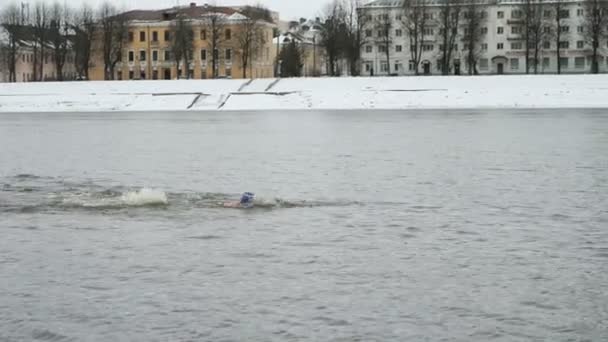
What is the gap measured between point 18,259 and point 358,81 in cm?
8737

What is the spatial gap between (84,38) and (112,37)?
24.8 feet

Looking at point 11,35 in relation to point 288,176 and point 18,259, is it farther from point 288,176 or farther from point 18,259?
point 18,259

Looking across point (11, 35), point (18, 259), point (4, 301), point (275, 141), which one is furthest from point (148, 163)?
point (11, 35)

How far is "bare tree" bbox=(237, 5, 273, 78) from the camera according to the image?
131 metres

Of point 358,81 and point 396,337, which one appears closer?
point 396,337

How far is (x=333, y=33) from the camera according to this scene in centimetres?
12688

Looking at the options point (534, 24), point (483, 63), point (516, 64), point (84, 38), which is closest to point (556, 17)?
point (534, 24)

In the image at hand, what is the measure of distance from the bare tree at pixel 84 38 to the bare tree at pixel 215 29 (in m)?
15.9

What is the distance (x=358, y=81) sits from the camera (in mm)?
100938

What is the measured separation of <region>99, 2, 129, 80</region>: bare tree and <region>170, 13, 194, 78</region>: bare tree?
6907mm

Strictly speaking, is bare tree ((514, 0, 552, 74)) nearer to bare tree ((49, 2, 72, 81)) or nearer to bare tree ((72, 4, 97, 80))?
bare tree ((72, 4, 97, 80))

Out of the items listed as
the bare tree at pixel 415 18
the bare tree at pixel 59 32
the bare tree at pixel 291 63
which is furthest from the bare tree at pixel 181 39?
the bare tree at pixel 415 18

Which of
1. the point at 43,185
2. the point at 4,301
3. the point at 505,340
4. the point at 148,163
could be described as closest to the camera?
the point at 505,340

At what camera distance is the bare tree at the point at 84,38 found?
417 feet
